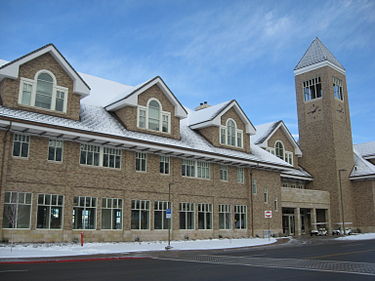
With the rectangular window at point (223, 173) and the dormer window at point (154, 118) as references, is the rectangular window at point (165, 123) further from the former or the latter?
the rectangular window at point (223, 173)

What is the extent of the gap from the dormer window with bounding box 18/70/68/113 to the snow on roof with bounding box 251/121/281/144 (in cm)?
2455

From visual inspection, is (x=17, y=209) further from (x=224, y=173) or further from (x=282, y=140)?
(x=282, y=140)

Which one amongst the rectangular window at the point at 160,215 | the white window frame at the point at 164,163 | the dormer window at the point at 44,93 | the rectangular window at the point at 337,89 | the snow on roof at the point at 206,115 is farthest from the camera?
the rectangular window at the point at 337,89

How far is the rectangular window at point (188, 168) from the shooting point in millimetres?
33031

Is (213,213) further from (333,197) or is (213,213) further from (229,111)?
(333,197)

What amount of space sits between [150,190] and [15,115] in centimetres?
1106

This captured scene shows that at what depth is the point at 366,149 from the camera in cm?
6088

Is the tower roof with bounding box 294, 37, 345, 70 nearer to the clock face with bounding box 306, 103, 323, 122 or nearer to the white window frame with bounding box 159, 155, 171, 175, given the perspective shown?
the clock face with bounding box 306, 103, 323, 122

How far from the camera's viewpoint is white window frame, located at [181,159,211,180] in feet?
109

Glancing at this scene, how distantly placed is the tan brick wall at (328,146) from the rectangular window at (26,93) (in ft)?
121

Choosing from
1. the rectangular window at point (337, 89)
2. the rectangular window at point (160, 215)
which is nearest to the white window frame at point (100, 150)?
the rectangular window at point (160, 215)

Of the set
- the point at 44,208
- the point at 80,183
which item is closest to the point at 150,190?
the point at 80,183

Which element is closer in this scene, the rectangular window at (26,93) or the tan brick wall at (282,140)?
the rectangular window at (26,93)

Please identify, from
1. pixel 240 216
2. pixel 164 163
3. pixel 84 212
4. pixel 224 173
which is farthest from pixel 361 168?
pixel 84 212
